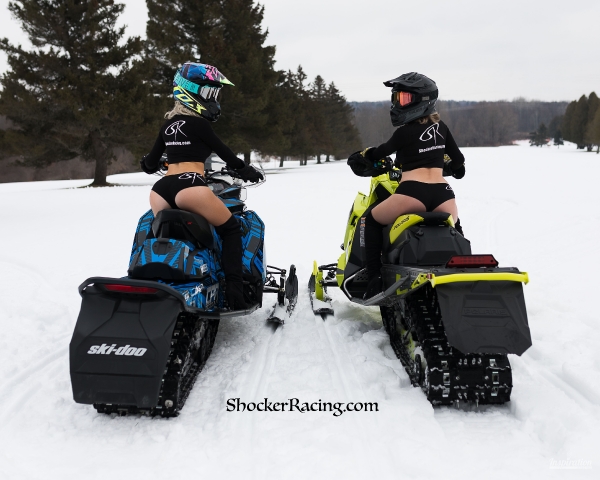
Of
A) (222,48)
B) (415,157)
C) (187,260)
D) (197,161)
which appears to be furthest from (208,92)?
(222,48)

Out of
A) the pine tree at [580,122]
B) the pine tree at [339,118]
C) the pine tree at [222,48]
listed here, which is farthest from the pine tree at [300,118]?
the pine tree at [580,122]

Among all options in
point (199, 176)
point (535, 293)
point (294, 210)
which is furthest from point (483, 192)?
point (199, 176)

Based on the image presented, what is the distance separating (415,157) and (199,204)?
159cm

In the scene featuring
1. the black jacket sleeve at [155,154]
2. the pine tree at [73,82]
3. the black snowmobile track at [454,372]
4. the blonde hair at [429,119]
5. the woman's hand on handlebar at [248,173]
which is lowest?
the black snowmobile track at [454,372]

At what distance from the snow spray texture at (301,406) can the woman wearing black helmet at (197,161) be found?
34.9 inches

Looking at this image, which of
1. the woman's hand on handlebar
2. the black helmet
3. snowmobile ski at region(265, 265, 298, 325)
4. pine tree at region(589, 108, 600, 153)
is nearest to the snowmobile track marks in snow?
snowmobile ski at region(265, 265, 298, 325)

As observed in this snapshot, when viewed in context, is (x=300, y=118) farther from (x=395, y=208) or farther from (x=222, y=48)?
(x=395, y=208)

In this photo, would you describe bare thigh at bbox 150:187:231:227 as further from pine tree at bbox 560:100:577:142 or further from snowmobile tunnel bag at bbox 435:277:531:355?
pine tree at bbox 560:100:577:142

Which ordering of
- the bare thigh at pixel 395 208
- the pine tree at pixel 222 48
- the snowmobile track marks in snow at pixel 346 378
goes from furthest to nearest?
the pine tree at pixel 222 48
the bare thigh at pixel 395 208
the snowmobile track marks in snow at pixel 346 378

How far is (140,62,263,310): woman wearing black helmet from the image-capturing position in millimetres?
3309

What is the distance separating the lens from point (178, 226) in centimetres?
319

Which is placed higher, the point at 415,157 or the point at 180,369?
the point at 415,157

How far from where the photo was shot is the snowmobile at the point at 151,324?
2.44 m

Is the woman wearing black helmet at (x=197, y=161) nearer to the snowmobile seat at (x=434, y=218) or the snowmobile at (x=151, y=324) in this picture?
the snowmobile at (x=151, y=324)
